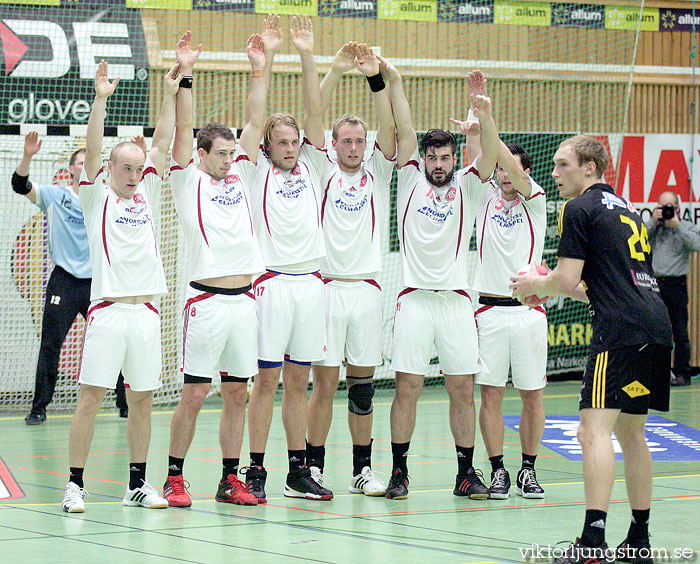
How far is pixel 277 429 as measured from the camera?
35.5 ft

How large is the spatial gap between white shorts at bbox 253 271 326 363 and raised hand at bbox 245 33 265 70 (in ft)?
4.67

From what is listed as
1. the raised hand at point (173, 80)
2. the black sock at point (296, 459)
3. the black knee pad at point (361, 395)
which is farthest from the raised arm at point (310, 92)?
the black sock at point (296, 459)

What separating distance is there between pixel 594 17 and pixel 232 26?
516cm

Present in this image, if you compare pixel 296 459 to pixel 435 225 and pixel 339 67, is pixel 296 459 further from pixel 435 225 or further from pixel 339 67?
pixel 339 67

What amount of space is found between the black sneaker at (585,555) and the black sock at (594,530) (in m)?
0.02

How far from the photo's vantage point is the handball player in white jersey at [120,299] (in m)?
6.70

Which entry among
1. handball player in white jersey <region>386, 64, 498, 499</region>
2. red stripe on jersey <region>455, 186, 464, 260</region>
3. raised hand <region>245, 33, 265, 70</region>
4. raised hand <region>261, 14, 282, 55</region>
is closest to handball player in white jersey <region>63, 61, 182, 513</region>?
raised hand <region>245, 33, 265, 70</region>

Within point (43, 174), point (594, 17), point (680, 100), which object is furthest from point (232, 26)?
point (680, 100)

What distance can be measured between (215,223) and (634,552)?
327cm

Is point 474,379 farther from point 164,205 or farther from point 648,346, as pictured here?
point 164,205

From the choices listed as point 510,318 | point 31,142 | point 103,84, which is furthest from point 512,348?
point 31,142

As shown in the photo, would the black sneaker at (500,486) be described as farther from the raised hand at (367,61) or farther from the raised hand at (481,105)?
the raised hand at (367,61)

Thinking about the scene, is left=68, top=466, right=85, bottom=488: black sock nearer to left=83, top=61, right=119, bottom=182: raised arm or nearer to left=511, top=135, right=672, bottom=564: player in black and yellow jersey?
left=83, top=61, right=119, bottom=182: raised arm

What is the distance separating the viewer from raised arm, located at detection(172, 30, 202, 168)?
6.98 metres
